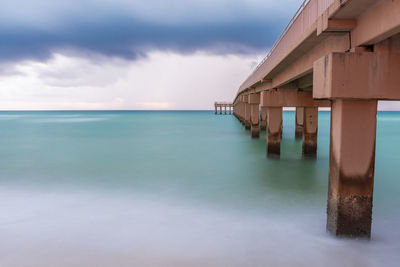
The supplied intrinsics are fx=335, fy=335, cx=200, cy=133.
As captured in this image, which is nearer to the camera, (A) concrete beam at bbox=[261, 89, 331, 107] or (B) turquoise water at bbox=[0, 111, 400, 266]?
(B) turquoise water at bbox=[0, 111, 400, 266]

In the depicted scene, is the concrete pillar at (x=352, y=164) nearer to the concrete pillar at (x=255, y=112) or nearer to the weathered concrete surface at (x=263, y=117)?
the concrete pillar at (x=255, y=112)

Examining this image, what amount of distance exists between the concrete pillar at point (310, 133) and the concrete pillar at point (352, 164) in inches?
403

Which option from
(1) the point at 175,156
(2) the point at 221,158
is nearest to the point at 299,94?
(2) the point at 221,158

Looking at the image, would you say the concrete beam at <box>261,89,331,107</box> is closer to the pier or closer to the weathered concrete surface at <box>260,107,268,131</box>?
the pier

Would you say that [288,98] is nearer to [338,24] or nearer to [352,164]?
[338,24]

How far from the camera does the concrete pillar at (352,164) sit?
16.3ft

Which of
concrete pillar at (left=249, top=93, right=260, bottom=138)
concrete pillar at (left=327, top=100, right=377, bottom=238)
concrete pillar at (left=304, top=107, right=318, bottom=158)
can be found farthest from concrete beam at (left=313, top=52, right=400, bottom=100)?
concrete pillar at (left=249, top=93, right=260, bottom=138)

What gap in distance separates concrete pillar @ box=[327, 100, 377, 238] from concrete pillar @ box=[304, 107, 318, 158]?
1023cm

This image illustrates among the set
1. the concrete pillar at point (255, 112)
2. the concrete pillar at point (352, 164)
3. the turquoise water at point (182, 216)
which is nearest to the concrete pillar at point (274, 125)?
the turquoise water at point (182, 216)

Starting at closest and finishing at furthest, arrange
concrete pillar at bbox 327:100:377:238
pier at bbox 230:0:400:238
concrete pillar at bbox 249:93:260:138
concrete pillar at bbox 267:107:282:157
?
1. pier at bbox 230:0:400:238
2. concrete pillar at bbox 327:100:377:238
3. concrete pillar at bbox 267:107:282:157
4. concrete pillar at bbox 249:93:260:138

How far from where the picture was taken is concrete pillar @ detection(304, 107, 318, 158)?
15.2 meters

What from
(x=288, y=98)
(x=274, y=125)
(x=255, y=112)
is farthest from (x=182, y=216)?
(x=255, y=112)

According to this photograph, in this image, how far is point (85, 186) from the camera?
33.1 ft

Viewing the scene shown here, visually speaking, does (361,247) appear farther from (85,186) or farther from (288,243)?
(85,186)
